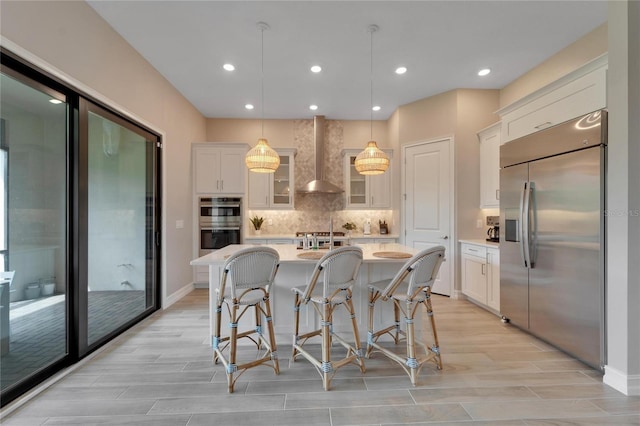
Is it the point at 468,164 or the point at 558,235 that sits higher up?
the point at 468,164

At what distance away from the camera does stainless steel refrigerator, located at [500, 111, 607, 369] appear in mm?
2139

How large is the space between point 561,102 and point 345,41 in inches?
86.9

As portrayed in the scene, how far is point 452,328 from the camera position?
120 inches

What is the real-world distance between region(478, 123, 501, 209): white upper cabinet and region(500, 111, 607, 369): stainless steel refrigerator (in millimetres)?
680

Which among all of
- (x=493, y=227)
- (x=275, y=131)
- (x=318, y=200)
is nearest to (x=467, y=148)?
(x=493, y=227)

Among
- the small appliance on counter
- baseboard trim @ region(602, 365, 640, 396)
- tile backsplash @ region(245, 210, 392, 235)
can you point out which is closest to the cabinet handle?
the small appliance on counter

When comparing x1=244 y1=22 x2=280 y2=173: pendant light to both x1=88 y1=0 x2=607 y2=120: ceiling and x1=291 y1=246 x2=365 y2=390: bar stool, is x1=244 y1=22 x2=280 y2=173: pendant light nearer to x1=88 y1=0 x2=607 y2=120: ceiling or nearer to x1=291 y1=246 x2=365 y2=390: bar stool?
x1=88 y1=0 x2=607 y2=120: ceiling

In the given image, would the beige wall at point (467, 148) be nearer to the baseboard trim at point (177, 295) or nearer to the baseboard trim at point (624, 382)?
the baseboard trim at point (624, 382)

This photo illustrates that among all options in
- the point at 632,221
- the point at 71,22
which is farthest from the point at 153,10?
the point at 632,221

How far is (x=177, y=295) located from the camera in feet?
13.3

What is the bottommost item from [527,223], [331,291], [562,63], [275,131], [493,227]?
[331,291]

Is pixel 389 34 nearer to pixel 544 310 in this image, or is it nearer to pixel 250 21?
pixel 250 21

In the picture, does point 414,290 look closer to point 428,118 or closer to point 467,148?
point 467,148

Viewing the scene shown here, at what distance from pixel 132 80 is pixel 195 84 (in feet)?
3.18
